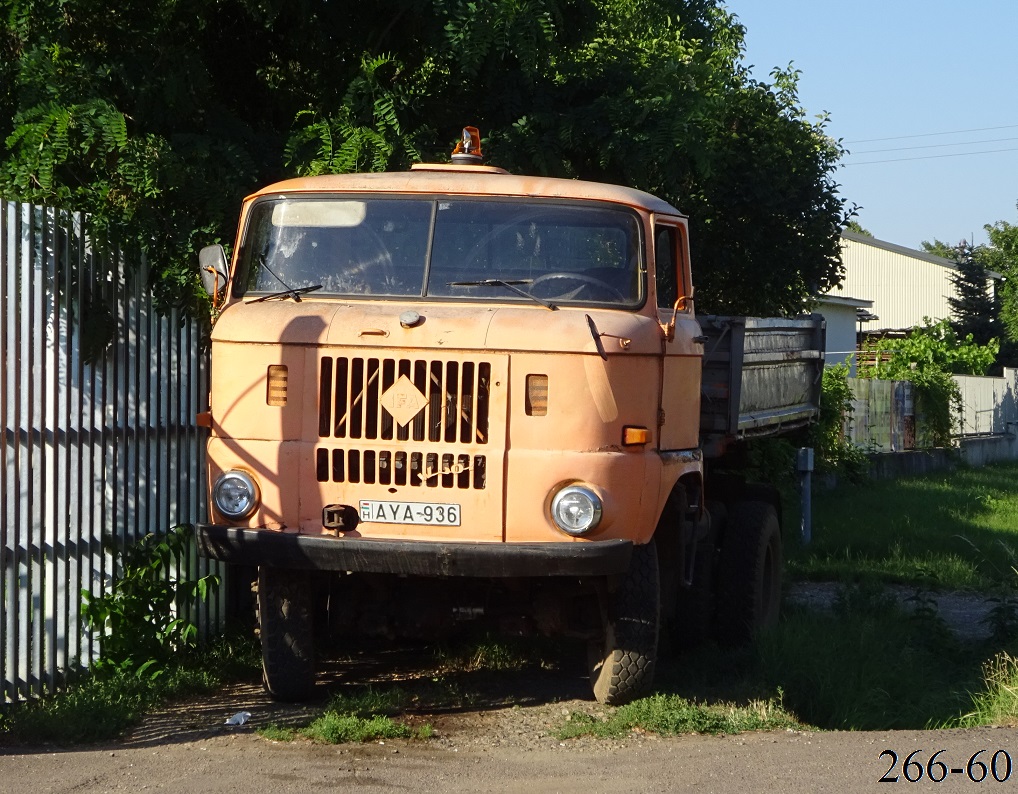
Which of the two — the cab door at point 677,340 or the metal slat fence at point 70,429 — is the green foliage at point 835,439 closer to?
the cab door at point 677,340

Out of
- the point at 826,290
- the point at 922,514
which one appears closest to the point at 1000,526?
the point at 922,514

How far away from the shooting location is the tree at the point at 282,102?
767 centimetres

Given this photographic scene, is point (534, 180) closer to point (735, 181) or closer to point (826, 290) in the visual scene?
point (735, 181)

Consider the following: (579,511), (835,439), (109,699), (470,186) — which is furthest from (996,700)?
(835,439)

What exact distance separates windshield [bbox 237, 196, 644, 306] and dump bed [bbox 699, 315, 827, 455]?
5.25 ft

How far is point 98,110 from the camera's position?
25.3ft

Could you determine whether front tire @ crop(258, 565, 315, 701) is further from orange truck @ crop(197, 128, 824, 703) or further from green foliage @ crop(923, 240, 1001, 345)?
green foliage @ crop(923, 240, 1001, 345)

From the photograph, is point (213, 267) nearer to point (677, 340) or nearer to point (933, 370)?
point (677, 340)

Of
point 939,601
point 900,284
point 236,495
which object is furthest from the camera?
point 900,284

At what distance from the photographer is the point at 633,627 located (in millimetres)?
6512

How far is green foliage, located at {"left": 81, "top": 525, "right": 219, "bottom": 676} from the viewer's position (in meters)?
7.07

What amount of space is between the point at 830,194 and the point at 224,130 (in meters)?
9.92

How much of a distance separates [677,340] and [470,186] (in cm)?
131

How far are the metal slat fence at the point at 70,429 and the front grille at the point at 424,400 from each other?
1.53 meters
